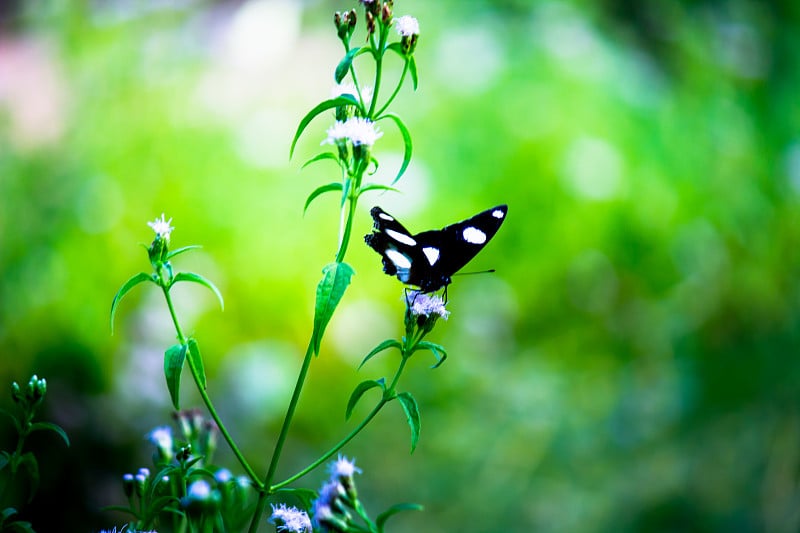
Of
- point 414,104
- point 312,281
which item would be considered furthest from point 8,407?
point 414,104

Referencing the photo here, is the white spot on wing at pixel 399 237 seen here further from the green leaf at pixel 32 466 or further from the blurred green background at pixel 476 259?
the blurred green background at pixel 476 259

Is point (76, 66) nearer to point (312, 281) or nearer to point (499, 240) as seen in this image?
point (312, 281)

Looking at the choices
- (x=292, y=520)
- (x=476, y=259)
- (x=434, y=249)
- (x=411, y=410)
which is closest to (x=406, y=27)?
(x=434, y=249)

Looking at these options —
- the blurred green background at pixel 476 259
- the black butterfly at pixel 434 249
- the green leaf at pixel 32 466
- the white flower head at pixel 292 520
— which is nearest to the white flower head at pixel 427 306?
the black butterfly at pixel 434 249

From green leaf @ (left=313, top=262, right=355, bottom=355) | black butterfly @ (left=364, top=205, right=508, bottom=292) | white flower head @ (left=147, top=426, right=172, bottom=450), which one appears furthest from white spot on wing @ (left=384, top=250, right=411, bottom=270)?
white flower head @ (left=147, top=426, right=172, bottom=450)

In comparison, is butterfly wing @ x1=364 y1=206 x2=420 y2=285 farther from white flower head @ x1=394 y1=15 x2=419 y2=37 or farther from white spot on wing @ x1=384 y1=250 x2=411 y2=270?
white flower head @ x1=394 y1=15 x2=419 y2=37

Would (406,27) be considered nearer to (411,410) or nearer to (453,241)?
(453,241)
